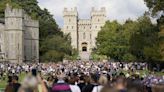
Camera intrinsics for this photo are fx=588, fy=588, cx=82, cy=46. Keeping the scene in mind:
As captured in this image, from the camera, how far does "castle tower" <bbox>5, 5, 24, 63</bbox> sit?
95188 mm

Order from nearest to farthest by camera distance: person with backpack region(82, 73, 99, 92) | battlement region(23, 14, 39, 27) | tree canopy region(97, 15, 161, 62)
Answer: person with backpack region(82, 73, 99, 92) < tree canopy region(97, 15, 161, 62) < battlement region(23, 14, 39, 27)

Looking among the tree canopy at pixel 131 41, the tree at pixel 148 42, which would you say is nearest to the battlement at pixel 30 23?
the tree canopy at pixel 131 41

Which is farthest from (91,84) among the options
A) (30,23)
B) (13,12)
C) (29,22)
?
(30,23)

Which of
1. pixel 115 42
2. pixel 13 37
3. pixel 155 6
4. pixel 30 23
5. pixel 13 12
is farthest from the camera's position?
pixel 115 42

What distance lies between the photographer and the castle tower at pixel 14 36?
3748 inches

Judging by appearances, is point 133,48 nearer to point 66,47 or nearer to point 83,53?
point 66,47

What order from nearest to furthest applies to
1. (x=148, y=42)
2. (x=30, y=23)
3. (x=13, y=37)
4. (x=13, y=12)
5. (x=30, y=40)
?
(x=148, y=42)
(x=13, y=37)
(x=13, y=12)
(x=30, y=40)
(x=30, y=23)

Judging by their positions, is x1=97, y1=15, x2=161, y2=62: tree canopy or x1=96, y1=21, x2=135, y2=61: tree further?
x1=96, y1=21, x2=135, y2=61: tree

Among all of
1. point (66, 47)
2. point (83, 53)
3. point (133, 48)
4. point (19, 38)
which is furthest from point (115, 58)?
point (83, 53)

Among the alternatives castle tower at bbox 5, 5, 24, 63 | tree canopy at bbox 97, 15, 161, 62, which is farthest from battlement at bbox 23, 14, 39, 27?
tree canopy at bbox 97, 15, 161, 62

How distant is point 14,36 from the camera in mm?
96062

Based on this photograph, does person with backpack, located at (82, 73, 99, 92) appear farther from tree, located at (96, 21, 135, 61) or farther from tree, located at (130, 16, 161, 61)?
tree, located at (96, 21, 135, 61)

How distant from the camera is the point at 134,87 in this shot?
861cm

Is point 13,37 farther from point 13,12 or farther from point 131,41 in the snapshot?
point 131,41
